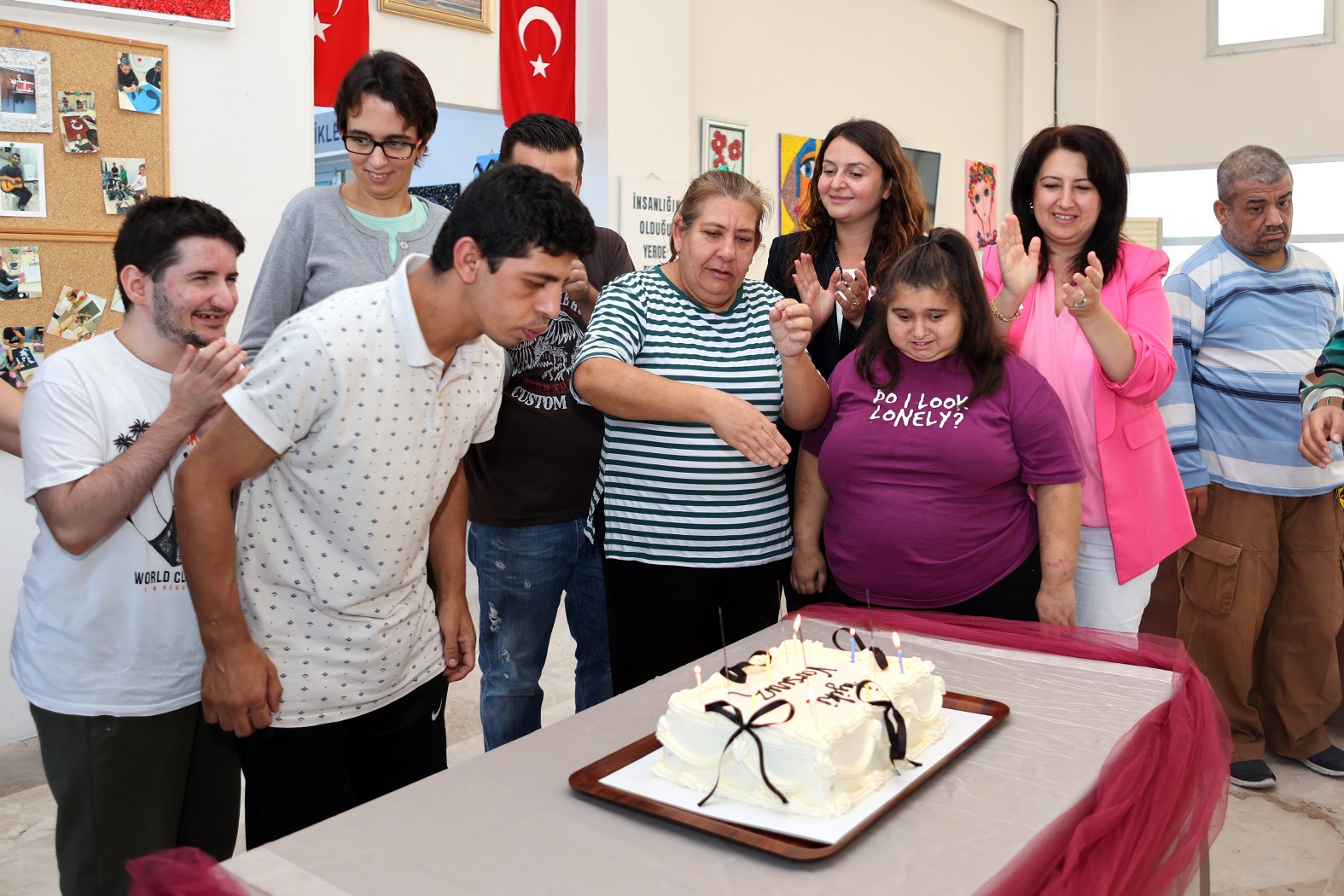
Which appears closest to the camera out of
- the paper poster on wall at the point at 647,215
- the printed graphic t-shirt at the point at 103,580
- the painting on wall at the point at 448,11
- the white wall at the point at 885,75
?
the printed graphic t-shirt at the point at 103,580

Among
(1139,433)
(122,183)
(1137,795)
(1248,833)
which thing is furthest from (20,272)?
(1248,833)

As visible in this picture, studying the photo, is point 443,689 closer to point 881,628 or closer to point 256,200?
point 881,628

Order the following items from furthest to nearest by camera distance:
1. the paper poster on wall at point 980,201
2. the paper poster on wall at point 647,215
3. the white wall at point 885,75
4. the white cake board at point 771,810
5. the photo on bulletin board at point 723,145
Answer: the paper poster on wall at point 980,201 → the white wall at point 885,75 → the photo on bulletin board at point 723,145 → the paper poster on wall at point 647,215 → the white cake board at point 771,810

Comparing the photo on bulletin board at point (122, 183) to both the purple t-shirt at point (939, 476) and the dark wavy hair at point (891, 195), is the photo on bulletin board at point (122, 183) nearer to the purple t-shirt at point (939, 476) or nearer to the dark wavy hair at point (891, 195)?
the dark wavy hair at point (891, 195)

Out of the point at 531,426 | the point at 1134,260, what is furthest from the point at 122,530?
the point at 1134,260

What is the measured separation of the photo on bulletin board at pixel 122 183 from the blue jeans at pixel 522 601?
5.75ft

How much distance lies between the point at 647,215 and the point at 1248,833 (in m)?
3.66

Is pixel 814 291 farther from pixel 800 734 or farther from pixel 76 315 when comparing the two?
pixel 76 315

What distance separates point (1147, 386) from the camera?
220 cm

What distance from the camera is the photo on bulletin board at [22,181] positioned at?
3.06m

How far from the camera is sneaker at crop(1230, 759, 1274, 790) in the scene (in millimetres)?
3020

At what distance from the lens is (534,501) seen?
91.1 inches

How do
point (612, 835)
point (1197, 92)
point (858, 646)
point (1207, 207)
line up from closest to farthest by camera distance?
point (612, 835)
point (858, 646)
point (1197, 92)
point (1207, 207)

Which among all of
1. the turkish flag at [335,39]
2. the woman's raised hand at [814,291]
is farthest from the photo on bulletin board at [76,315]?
the woman's raised hand at [814,291]
